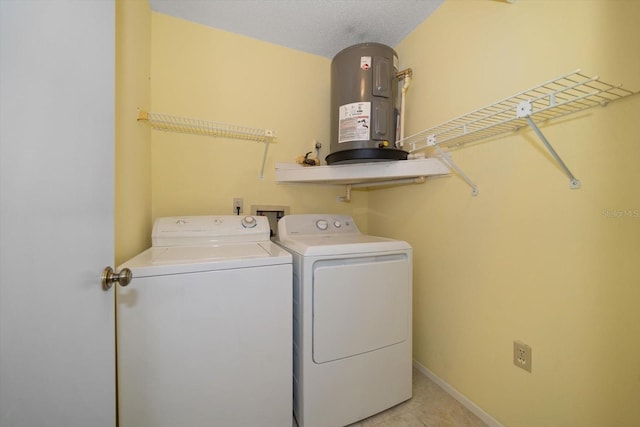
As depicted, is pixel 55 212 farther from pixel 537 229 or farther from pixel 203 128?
pixel 537 229

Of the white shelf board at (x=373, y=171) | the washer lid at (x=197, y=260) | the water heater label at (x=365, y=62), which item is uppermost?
the water heater label at (x=365, y=62)

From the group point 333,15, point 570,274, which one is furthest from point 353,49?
point 570,274

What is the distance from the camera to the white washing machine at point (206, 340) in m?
0.91

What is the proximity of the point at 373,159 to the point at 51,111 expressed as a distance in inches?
52.7

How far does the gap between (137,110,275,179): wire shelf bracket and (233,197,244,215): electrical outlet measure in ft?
0.99

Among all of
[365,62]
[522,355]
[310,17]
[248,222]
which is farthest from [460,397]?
[310,17]

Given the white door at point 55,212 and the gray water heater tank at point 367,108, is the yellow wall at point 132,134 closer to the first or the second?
the white door at point 55,212

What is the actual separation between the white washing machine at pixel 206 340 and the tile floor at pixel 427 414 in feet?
1.88

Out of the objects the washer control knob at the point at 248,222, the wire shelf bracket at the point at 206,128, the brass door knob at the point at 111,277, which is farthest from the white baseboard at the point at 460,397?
the wire shelf bracket at the point at 206,128

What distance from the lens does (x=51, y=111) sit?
0.51m

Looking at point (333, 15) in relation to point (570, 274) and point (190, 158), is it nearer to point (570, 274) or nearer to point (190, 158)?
point (190, 158)

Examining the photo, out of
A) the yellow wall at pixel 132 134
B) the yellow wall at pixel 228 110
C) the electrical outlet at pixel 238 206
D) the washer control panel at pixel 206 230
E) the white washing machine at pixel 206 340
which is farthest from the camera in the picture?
the electrical outlet at pixel 238 206

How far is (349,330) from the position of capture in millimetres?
1226

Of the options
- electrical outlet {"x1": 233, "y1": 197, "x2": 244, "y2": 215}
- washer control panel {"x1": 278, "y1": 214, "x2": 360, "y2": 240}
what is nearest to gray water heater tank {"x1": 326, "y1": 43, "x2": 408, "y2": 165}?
washer control panel {"x1": 278, "y1": 214, "x2": 360, "y2": 240}
